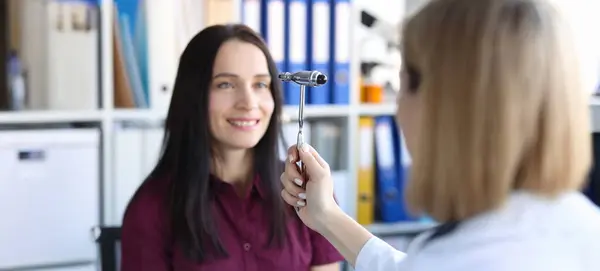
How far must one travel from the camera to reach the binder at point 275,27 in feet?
7.42

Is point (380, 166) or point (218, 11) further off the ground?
point (218, 11)

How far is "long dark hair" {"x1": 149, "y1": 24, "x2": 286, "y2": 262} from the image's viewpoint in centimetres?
163

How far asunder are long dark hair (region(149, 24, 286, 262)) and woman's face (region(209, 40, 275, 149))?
0.7 inches

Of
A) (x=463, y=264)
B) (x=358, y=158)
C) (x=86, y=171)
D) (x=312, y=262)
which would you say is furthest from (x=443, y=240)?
(x=358, y=158)

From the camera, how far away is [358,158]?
8.13 feet

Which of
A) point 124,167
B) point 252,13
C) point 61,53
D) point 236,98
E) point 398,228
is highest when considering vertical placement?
point 252,13

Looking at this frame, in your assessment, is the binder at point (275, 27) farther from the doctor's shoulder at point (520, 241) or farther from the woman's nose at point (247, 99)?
the doctor's shoulder at point (520, 241)

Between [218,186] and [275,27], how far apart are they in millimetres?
732

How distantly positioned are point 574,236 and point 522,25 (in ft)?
0.79

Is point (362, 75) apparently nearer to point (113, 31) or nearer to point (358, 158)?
point (358, 158)

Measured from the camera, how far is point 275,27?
2.27 metres

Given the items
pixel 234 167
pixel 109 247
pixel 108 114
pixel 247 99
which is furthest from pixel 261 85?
pixel 108 114

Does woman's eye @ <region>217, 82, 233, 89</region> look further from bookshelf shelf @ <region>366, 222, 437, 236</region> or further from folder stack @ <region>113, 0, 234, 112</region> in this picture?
bookshelf shelf @ <region>366, 222, 437, 236</region>

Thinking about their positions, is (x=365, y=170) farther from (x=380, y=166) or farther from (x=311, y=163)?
(x=311, y=163)
